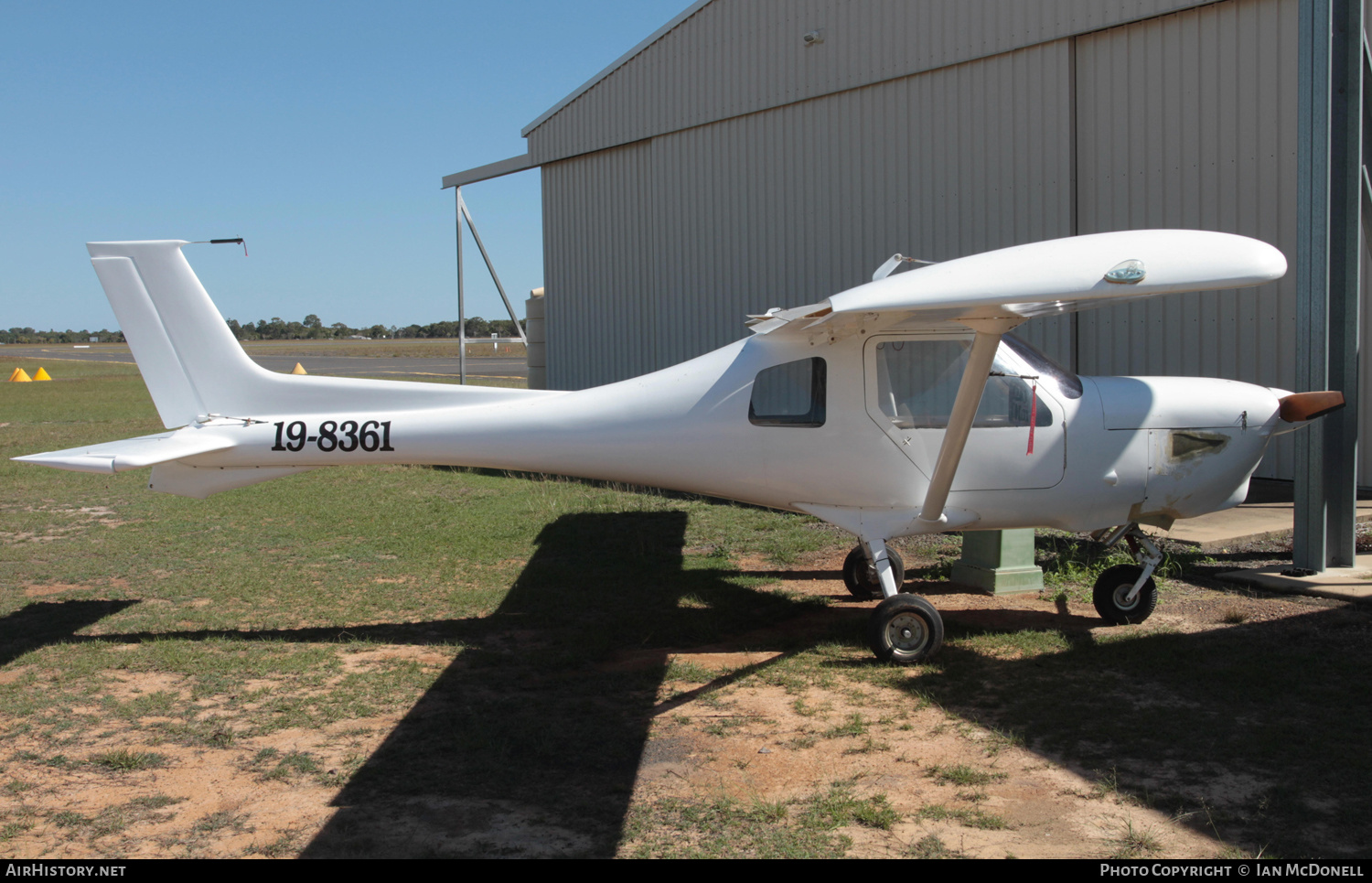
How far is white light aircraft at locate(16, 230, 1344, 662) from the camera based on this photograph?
6402mm

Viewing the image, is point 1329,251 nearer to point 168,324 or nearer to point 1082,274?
point 1082,274

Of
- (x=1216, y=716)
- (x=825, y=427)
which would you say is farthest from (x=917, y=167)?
(x=1216, y=716)

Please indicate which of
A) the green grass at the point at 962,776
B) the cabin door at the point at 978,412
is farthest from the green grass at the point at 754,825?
the cabin door at the point at 978,412

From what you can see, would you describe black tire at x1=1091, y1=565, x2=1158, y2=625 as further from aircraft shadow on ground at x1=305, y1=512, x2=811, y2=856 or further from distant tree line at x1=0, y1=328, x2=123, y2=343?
distant tree line at x1=0, y1=328, x2=123, y2=343

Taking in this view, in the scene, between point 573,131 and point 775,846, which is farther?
point 573,131

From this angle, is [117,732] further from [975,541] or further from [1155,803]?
[975,541]

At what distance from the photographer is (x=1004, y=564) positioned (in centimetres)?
793

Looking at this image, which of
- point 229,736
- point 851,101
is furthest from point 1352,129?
point 229,736

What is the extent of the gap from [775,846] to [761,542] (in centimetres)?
624

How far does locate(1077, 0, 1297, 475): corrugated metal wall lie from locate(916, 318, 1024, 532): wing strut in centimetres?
561

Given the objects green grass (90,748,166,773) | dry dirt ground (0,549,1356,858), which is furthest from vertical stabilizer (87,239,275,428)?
green grass (90,748,166,773)

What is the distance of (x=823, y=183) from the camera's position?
45.0 feet

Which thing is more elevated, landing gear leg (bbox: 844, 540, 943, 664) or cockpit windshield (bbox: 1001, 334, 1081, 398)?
cockpit windshield (bbox: 1001, 334, 1081, 398)

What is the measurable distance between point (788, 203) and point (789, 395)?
8.21m
